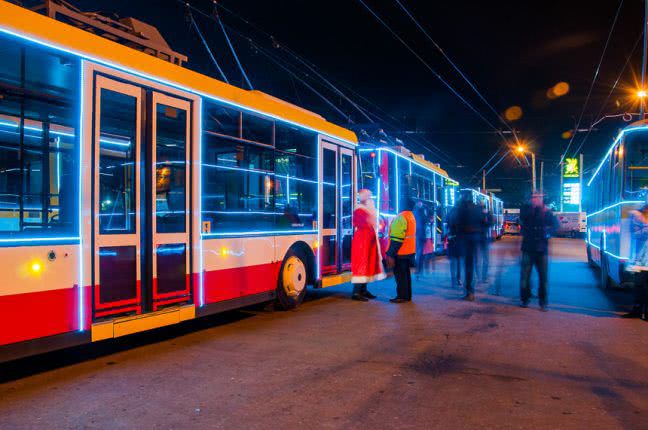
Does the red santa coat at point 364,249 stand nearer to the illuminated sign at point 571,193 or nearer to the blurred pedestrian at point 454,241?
the blurred pedestrian at point 454,241

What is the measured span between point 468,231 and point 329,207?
2.80 m

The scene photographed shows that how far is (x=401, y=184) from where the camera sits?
15.9 meters

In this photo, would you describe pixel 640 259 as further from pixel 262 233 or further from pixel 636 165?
pixel 262 233

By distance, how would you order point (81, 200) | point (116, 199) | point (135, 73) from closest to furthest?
point (81, 200) < point (116, 199) < point (135, 73)

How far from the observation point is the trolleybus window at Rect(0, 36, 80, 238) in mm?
5066

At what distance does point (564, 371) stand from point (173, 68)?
216 inches

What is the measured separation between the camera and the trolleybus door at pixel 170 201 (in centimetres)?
642

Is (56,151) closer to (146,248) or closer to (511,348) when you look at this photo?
(146,248)

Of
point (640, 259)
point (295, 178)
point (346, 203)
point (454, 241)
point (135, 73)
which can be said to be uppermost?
point (135, 73)

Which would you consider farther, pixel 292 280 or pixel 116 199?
pixel 292 280

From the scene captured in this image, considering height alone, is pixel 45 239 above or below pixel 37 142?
below

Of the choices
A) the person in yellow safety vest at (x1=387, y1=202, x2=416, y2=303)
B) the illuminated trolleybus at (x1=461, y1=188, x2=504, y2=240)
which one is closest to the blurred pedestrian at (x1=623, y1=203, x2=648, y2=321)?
the person in yellow safety vest at (x1=387, y1=202, x2=416, y2=303)

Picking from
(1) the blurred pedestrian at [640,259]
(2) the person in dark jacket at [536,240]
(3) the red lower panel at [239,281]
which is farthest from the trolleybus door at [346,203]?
(1) the blurred pedestrian at [640,259]

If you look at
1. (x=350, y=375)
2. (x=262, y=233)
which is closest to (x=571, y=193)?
(x=262, y=233)
